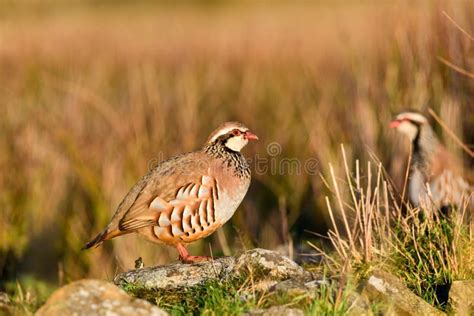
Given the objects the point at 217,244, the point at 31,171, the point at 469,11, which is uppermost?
the point at 469,11

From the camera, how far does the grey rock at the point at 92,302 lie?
12.5ft

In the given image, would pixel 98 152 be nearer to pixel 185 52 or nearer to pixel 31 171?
pixel 31 171

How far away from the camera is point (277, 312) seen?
13.4 feet

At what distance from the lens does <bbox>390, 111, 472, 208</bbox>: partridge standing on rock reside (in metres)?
6.43

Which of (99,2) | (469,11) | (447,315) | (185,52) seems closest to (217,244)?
(469,11)

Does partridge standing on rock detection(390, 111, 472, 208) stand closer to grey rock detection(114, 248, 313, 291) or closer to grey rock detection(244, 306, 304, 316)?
grey rock detection(114, 248, 313, 291)

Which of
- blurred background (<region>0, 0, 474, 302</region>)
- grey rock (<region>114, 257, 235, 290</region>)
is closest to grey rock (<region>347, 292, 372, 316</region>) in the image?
grey rock (<region>114, 257, 235, 290</region>)

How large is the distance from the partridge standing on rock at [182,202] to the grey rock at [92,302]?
59.2 inches

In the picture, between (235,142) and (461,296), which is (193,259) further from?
(461,296)

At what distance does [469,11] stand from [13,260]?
5.04 meters

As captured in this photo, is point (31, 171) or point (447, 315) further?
point (31, 171)

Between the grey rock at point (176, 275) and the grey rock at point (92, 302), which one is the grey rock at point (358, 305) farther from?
the grey rock at point (92, 302)

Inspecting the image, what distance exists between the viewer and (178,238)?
5.49 metres

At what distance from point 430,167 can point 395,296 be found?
2547 mm
